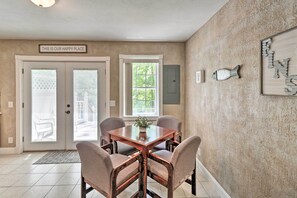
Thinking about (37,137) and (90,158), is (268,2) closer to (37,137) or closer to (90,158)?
(90,158)

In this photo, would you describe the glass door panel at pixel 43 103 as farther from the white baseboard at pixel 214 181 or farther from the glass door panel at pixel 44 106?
the white baseboard at pixel 214 181

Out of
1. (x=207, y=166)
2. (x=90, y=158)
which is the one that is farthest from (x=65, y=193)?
(x=207, y=166)

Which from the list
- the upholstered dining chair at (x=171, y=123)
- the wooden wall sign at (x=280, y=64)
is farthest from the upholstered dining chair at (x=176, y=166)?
the upholstered dining chair at (x=171, y=123)

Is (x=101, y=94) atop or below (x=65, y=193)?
atop

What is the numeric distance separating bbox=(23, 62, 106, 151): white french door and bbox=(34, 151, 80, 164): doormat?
0.67ft

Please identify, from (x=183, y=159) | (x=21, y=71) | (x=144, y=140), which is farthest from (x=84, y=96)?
(x=183, y=159)

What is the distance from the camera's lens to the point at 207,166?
→ 309cm

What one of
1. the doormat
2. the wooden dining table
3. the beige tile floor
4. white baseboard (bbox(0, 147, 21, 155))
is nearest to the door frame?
white baseboard (bbox(0, 147, 21, 155))

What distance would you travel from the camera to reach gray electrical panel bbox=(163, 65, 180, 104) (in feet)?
14.5

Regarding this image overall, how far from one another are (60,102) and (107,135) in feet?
6.60

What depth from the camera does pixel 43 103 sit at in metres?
4.34

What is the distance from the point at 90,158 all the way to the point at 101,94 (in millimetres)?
2597

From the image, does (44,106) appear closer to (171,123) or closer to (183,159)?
(171,123)

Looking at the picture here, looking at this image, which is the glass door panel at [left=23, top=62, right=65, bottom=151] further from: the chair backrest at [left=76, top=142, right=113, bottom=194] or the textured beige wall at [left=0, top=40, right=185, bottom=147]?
the chair backrest at [left=76, top=142, right=113, bottom=194]
